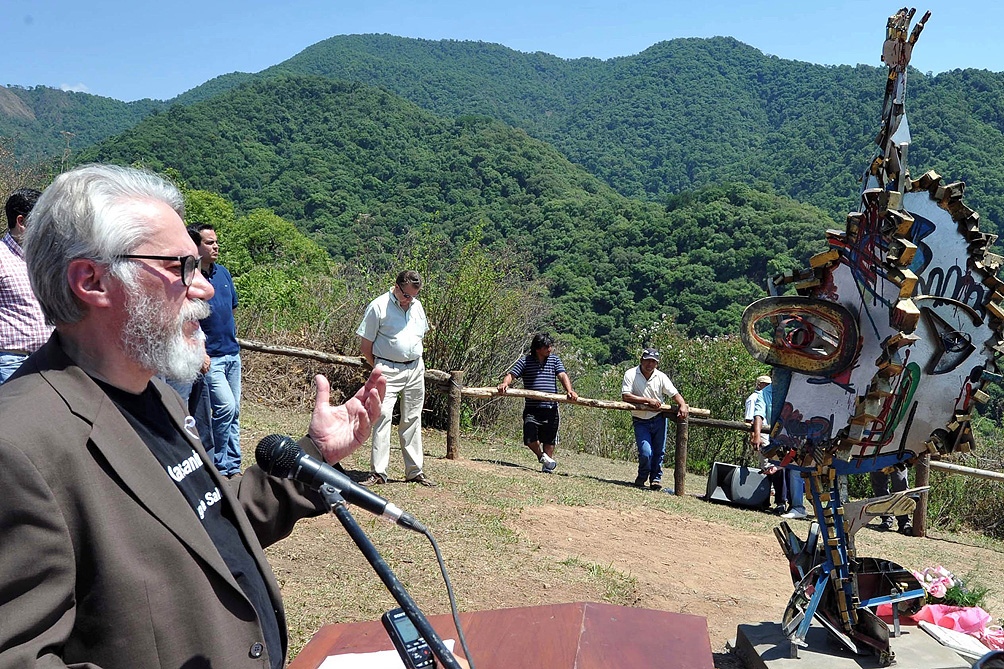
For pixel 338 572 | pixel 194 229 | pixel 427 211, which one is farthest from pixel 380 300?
pixel 427 211

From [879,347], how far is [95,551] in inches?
134

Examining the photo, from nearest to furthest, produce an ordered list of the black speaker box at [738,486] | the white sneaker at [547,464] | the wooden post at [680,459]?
the black speaker box at [738,486], the wooden post at [680,459], the white sneaker at [547,464]

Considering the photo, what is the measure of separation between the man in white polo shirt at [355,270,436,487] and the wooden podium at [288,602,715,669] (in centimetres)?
468

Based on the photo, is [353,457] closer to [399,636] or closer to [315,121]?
[399,636]

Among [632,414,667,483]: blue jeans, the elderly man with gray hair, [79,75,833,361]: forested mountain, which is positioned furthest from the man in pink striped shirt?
[79,75,833,361]: forested mountain

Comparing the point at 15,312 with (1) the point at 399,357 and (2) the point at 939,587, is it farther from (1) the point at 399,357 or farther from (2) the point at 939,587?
(2) the point at 939,587

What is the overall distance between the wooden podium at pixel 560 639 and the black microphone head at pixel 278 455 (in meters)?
0.68

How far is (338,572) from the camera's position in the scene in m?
5.42

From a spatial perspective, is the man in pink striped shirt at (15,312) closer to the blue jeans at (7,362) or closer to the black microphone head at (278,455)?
the blue jeans at (7,362)

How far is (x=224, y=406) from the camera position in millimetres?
6004

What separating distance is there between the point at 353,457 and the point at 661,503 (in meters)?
3.10

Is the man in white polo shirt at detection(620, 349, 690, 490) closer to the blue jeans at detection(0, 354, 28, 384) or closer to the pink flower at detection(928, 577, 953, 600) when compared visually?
the pink flower at detection(928, 577, 953, 600)

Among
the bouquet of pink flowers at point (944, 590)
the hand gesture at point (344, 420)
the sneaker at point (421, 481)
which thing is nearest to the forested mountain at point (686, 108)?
the sneaker at point (421, 481)

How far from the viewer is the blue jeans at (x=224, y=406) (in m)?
5.93
